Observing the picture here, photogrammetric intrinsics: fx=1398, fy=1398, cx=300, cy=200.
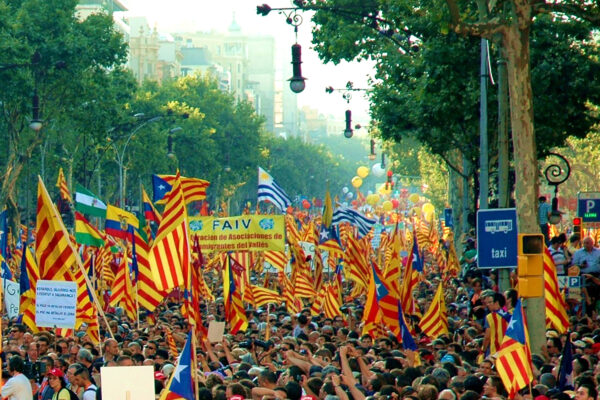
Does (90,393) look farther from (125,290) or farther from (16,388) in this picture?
(125,290)

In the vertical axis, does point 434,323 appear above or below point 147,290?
below

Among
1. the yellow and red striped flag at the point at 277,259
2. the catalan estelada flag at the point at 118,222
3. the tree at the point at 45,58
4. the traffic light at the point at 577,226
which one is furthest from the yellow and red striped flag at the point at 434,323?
the tree at the point at 45,58

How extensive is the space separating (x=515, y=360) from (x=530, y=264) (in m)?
3.38

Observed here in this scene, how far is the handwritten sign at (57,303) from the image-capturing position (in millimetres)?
14867

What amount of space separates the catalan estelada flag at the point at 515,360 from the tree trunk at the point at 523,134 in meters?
4.39

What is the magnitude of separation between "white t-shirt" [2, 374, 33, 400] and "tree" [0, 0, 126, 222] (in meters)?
28.7

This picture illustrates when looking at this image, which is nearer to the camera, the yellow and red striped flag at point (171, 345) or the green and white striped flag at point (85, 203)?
the yellow and red striped flag at point (171, 345)

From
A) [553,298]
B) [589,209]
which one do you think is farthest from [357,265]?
[553,298]

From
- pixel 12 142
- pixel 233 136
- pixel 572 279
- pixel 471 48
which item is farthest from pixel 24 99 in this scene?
pixel 233 136

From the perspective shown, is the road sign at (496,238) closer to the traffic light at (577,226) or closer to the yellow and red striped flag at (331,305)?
the yellow and red striped flag at (331,305)

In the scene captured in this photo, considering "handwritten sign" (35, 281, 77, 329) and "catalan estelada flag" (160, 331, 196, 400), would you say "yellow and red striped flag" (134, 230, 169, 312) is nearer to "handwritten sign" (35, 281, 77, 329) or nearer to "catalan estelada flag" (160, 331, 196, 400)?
"handwritten sign" (35, 281, 77, 329)

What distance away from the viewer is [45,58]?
42625mm

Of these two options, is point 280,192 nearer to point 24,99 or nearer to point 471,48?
point 471,48

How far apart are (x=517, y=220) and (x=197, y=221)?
23.8 ft
